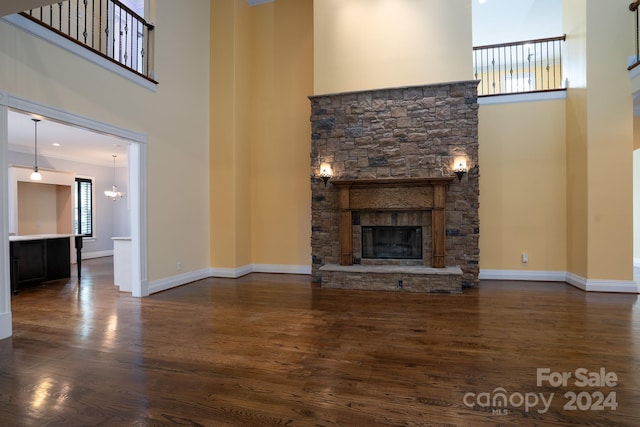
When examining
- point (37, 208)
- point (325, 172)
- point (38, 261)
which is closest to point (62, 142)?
point (37, 208)

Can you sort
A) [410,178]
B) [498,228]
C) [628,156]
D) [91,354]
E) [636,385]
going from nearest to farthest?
1. [636,385]
2. [91,354]
3. [628,156]
4. [410,178]
5. [498,228]

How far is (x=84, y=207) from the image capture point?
32.1 feet

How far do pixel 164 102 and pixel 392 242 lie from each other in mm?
4400

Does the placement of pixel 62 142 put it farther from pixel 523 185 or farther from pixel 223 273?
pixel 523 185

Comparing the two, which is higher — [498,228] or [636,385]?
[498,228]

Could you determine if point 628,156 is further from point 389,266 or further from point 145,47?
point 145,47

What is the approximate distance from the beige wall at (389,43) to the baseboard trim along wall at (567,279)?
343 cm

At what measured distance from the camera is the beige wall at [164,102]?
11.0 ft

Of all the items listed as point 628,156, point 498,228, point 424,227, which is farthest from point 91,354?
point 628,156

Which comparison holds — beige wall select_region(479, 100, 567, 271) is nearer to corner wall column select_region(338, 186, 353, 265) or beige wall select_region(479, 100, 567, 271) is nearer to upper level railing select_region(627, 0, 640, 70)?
upper level railing select_region(627, 0, 640, 70)

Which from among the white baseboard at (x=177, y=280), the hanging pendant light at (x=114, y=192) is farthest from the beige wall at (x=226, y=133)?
the hanging pendant light at (x=114, y=192)

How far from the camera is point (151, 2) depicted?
16.2ft

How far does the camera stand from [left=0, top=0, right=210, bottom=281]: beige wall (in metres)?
3.36

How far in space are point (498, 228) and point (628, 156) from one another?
6.60 feet
